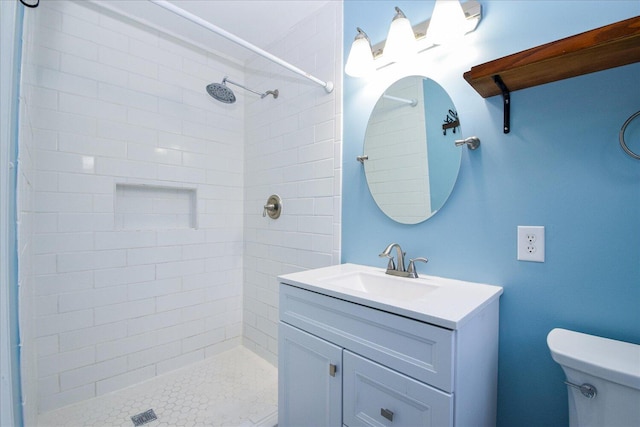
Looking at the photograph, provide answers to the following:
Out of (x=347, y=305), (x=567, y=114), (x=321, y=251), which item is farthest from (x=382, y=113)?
(x=347, y=305)

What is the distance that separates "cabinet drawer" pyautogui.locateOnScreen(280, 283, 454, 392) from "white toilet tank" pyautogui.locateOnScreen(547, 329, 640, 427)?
0.35 m

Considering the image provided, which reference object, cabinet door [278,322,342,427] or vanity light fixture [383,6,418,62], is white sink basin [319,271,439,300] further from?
vanity light fixture [383,6,418,62]

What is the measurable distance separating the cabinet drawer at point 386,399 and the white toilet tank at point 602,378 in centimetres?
37

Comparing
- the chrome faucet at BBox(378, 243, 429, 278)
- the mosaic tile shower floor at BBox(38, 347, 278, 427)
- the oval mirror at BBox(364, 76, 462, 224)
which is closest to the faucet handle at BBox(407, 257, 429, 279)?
the chrome faucet at BBox(378, 243, 429, 278)

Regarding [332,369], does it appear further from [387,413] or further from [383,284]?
[383,284]

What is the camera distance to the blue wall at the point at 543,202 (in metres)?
0.88

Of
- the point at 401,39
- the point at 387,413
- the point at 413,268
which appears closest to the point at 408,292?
the point at 413,268

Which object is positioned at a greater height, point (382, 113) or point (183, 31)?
point (183, 31)

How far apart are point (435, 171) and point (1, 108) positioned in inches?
54.0

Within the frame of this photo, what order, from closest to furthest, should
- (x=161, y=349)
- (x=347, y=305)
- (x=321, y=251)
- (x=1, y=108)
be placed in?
(x=1, y=108) → (x=347, y=305) → (x=321, y=251) → (x=161, y=349)

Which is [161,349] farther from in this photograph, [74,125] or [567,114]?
[567,114]

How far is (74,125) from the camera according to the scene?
1666mm

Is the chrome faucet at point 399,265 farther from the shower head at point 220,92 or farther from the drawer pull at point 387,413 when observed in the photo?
the shower head at point 220,92

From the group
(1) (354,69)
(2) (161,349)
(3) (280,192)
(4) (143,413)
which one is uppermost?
(1) (354,69)
